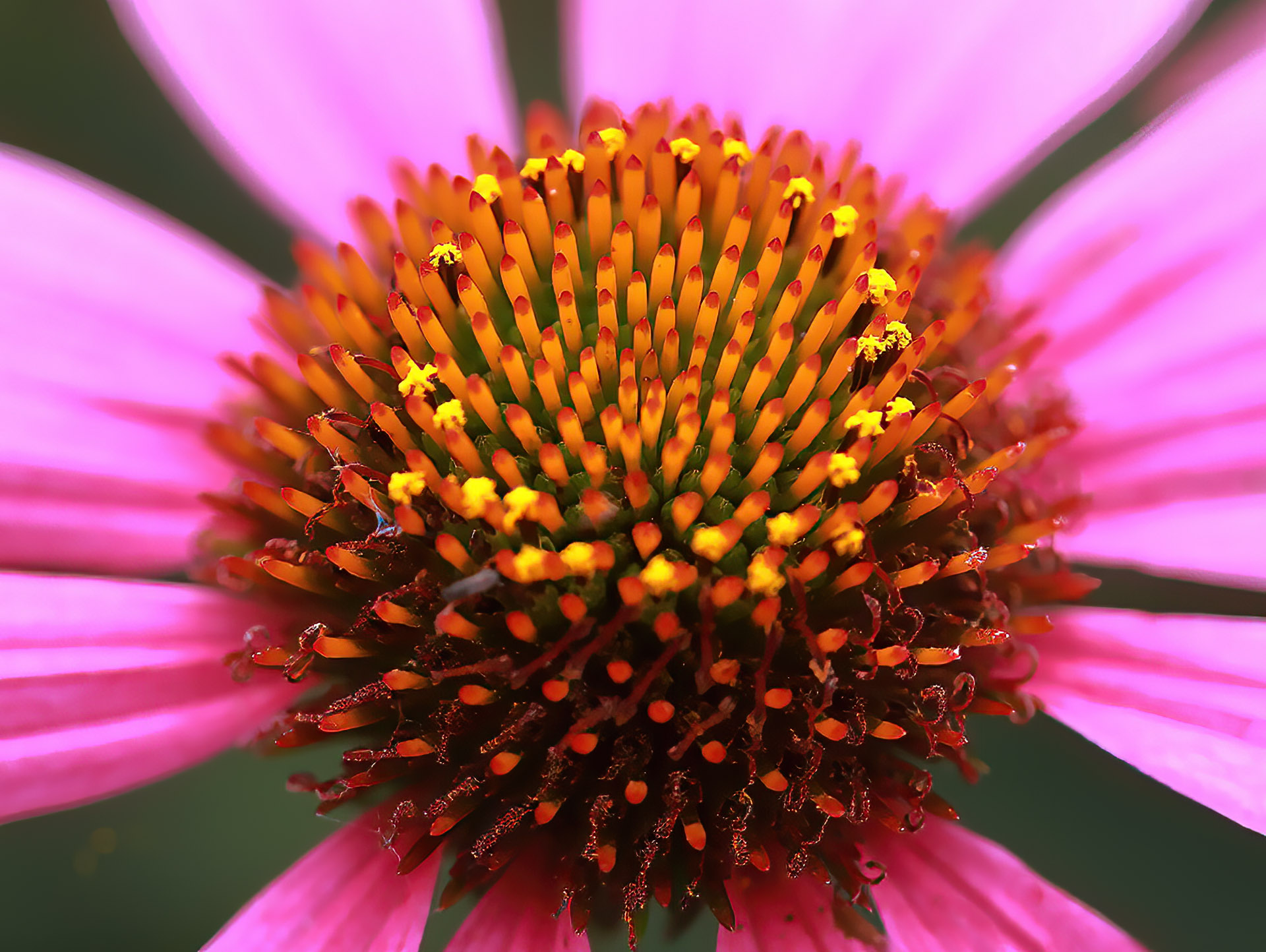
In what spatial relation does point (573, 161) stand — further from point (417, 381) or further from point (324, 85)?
point (324, 85)

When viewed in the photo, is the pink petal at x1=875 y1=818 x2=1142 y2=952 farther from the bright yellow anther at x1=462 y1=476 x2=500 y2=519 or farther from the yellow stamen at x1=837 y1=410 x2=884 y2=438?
the bright yellow anther at x1=462 y1=476 x2=500 y2=519

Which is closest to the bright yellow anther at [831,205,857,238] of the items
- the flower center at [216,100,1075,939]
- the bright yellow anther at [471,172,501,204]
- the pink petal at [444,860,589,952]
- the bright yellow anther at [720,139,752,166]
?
the flower center at [216,100,1075,939]

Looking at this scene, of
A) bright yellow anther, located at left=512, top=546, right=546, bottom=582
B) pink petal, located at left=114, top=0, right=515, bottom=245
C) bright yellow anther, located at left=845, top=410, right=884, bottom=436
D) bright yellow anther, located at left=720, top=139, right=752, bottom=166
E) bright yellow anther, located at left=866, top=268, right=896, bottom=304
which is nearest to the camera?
bright yellow anther, located at left=512, top=546, right=546, bottom=582

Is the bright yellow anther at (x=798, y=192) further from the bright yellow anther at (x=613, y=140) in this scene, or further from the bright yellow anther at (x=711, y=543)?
the bright yellow anther at (x=711, y=543)

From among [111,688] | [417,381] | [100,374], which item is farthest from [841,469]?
[100,374]

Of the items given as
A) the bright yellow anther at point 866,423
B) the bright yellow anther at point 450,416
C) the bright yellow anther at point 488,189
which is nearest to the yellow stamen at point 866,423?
the bright yellow anther at point 866,423

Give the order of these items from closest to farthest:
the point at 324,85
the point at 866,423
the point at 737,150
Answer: the point at 866,423 → the point at 737,150 → the point at 324,85
